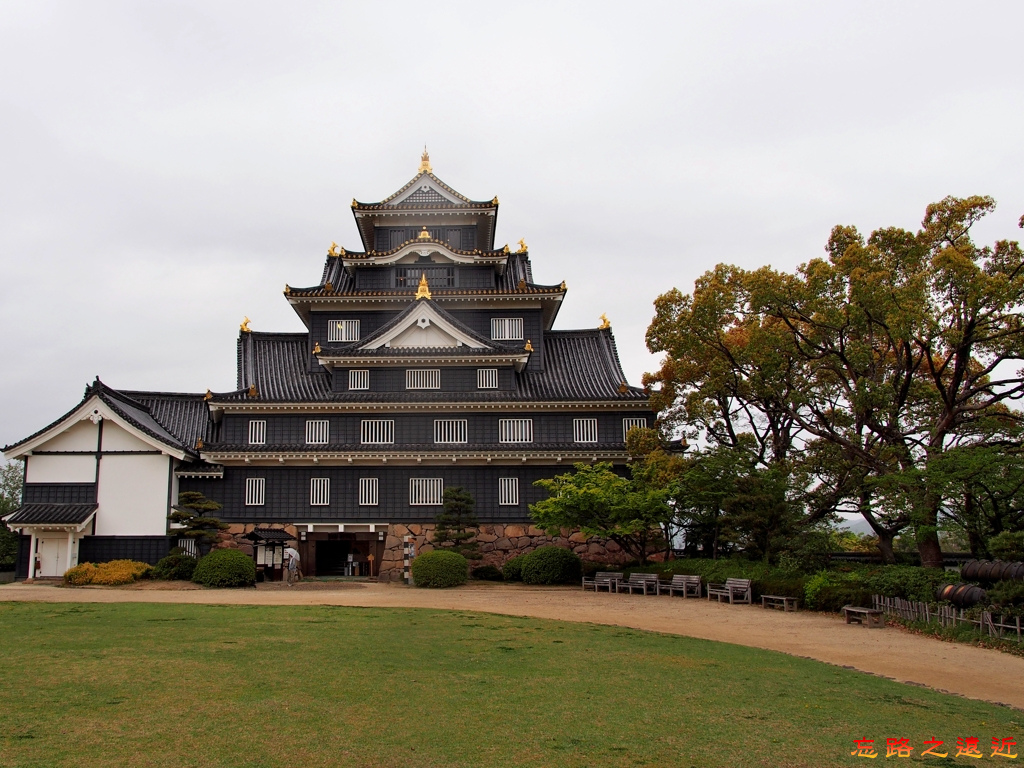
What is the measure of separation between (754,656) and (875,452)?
50.8 feet

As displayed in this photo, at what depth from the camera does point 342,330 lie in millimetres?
42219

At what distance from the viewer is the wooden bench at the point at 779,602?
25547 millimetres

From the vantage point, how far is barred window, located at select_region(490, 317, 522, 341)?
139ft

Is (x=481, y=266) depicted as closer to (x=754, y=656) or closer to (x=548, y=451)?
(x=548, y=451)

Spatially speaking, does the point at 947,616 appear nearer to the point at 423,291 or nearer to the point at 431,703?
the point at 431,703

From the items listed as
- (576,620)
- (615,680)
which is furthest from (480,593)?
(615,680)

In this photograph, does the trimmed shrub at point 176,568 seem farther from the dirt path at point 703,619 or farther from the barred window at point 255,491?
the barred window at point 255,491

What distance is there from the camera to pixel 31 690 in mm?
11305

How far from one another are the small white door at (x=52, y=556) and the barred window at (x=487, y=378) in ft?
63.3

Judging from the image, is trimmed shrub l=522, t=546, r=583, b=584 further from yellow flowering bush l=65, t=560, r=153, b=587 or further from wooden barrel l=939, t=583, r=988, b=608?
wooden barrel l=939, t=583, r=988, b=608

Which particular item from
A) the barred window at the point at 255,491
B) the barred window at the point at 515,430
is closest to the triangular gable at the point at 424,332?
the barred window at the point at 515,430

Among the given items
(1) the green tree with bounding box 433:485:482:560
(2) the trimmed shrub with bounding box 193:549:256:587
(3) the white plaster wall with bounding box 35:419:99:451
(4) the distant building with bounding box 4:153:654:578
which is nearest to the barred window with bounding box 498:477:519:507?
(4) the distant building with bounding box 4:153:654:578

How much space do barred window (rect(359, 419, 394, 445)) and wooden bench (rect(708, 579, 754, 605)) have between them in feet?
56.3

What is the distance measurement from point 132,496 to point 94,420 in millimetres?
3729
